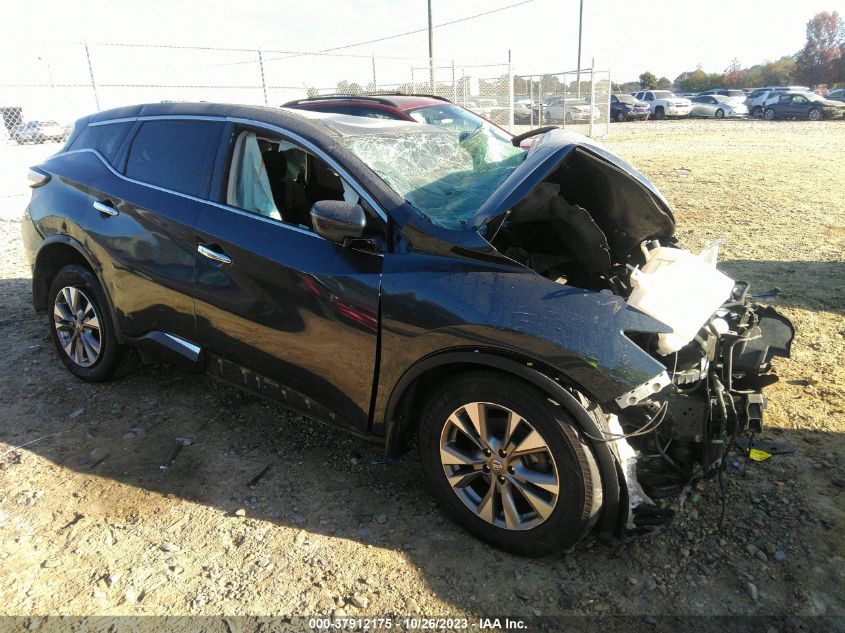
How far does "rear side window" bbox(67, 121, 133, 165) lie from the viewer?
12.4 ft

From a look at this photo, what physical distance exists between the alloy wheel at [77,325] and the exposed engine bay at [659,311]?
109 inches

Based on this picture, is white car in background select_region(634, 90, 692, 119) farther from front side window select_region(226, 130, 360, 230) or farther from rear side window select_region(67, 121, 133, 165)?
rear side window select_region(67, 121, 133, 165)

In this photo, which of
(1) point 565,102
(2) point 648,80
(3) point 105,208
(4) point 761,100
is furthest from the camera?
(2) point 648,80

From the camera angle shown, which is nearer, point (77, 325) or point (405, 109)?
point (77, 325)

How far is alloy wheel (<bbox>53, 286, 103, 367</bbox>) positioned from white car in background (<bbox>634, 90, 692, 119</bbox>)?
33.1 m

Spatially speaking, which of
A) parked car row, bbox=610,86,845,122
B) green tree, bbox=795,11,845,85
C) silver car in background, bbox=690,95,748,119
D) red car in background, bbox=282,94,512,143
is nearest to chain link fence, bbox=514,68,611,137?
parked car row, bbox=610,86,845,122

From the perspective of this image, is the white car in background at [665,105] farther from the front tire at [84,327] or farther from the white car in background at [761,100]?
the front tire at [84,327]

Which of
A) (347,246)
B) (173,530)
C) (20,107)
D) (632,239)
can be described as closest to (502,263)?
(347,246)

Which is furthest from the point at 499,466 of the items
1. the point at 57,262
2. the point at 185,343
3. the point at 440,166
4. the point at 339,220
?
the point at 57,262

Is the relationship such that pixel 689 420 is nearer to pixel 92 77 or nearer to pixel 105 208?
pixel 105 208

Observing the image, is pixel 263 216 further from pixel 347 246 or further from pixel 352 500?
pixel 352 500

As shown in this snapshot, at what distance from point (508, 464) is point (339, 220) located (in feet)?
4.20

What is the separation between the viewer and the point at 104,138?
153 inches

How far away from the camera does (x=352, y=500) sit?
2.92 meters
